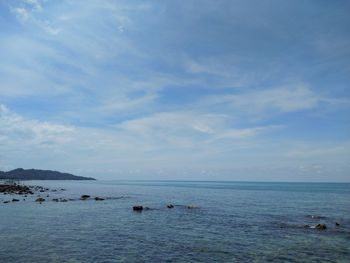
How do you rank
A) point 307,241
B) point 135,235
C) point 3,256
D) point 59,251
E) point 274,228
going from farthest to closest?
point 274,228 → point 135,235 → point 307,241 → point 59,251 → point 3,256

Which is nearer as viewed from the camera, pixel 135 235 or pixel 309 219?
pixel 135 235

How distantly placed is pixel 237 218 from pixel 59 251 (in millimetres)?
32369

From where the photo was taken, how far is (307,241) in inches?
1366

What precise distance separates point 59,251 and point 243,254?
17230 mm

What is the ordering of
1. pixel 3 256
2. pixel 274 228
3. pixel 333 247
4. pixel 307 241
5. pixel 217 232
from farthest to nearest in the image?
pixel 274 228 < pixel 217 232 < pixel 307 241 < pixel 333 247 < pixel 3 256

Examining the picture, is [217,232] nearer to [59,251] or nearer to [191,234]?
[191,234]

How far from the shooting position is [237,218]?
52.7 meters

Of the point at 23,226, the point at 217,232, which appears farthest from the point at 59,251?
the point at 217,232

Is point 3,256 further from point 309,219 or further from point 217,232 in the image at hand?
point 309,219

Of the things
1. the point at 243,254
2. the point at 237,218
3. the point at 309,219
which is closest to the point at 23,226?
the point at 243,254

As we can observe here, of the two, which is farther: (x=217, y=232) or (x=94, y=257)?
(x=217, y=232)

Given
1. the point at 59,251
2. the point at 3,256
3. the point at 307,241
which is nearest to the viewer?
the point at 3,256

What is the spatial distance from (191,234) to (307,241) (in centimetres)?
1340

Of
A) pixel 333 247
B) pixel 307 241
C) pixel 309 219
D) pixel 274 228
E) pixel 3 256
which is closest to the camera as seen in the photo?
pixel 3 256
